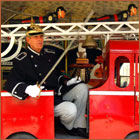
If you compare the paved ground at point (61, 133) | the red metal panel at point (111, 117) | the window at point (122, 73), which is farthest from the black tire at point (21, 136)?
the window at point (122, 73)

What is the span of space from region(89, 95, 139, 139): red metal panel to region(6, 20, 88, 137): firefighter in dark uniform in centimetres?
25

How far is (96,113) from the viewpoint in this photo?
2975mm

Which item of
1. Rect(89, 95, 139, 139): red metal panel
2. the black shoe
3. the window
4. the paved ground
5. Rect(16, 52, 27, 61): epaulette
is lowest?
the paved ground

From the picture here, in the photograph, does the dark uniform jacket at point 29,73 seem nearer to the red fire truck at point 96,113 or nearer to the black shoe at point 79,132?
the red fire truck at point 96,113

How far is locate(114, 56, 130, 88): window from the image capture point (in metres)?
3.14

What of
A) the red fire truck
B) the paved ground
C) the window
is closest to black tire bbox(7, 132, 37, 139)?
the red fire truck

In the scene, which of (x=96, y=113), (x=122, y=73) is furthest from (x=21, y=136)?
(x=122, y=73)

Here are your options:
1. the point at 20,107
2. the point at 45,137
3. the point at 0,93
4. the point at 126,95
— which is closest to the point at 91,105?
the point at 126,95

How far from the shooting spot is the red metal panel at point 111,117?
296cm

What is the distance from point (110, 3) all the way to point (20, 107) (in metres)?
4.57

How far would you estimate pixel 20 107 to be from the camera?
2949 millimetres

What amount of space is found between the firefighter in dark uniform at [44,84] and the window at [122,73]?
45cm

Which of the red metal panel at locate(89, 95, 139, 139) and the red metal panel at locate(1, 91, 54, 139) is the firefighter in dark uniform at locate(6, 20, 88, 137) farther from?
the red metal panel at locate(89, 95, 139, 139)

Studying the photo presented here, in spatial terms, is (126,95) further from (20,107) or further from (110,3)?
(110,3)
